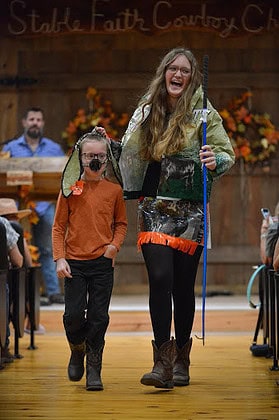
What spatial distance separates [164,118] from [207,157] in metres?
0.31

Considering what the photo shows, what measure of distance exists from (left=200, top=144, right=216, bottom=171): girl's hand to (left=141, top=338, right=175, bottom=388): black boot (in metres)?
0.70

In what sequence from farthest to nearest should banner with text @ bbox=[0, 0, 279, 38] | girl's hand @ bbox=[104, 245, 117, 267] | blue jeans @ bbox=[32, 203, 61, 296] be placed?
banner with text @ bbox=[0, 0, 279, 38]
blue jeans @ bbox=[32, 203, 61, 296]
girl's hand @ bbox=[104, 245, 117, 267]

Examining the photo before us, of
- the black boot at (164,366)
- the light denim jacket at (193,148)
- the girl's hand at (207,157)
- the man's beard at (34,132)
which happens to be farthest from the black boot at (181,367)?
the man's beard at (34,132)

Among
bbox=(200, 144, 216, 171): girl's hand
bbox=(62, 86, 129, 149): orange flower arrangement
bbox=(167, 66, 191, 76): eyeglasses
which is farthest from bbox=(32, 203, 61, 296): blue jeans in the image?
bbox=(200, 144, 216, 171): girl's hand

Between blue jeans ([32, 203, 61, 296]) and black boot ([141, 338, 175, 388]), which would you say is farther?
blue jeans ([32, 203, 61, 296])

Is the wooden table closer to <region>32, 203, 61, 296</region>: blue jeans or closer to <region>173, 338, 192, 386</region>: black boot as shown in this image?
<region>32, 203, 61, 296</region>: blue jeans

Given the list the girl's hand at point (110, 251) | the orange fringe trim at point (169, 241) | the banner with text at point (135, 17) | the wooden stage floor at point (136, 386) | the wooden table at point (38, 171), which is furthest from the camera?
the banner with text at point (135, 17)

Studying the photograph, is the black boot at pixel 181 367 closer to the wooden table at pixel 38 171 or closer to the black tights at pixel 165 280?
the black tights at pixel 165 280

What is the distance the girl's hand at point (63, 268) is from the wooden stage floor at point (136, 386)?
46 cm

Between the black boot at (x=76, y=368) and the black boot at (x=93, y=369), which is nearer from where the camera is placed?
the black boot at (x=93, y=369)

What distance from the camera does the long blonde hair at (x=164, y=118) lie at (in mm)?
4438

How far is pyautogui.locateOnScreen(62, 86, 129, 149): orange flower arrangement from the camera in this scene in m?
9.41

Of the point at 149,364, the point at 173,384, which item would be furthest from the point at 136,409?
the point at 149,364

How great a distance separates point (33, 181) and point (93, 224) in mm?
3197
